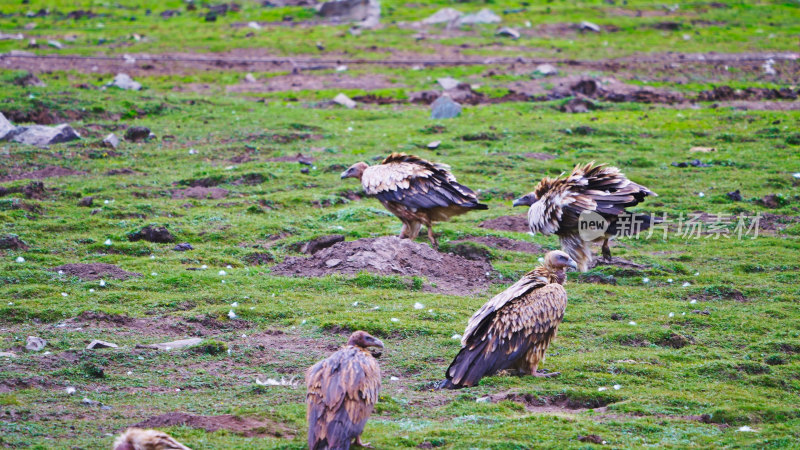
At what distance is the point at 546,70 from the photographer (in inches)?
1207

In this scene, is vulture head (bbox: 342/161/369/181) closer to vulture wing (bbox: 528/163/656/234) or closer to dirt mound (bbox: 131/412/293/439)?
vulture wing (bbox: 528/163/656/234)

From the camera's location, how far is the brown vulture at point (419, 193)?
13617mm

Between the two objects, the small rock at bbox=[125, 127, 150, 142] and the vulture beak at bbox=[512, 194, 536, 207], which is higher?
the vulture beak at bbox=[512, 194, 536, 207]

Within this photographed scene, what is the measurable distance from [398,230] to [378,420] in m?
7.39

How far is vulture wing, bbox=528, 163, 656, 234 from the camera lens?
12.3 m

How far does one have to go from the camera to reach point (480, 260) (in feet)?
43.6

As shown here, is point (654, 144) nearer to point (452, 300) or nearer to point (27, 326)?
point (452, 300)

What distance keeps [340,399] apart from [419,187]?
24.4 ft

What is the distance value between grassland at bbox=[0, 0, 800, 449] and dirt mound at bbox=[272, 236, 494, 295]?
0.36 meters

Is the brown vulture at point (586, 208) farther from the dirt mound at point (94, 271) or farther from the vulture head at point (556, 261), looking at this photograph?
the dirt mound at point (94, 271)

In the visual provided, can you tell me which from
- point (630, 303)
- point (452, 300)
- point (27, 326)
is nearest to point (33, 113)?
point (27, 326)

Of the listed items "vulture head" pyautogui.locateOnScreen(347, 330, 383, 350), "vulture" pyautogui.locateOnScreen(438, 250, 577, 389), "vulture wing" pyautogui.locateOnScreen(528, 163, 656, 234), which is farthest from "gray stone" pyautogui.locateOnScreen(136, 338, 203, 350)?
"vulture wing" pyautogui.locateOnScreen(528, 163, 656, 234)

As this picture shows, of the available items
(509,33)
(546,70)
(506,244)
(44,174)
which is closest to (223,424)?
(506,244)

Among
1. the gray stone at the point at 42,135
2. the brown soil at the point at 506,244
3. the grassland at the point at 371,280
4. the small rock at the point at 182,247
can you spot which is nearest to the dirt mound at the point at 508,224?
the grassland at the point at 371,280
